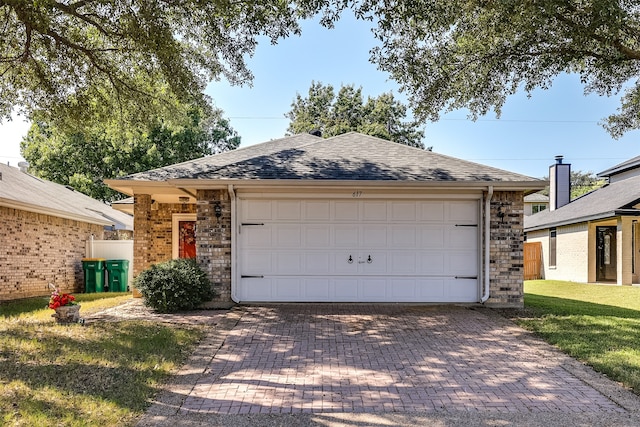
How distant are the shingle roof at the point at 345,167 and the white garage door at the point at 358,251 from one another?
2.20ft

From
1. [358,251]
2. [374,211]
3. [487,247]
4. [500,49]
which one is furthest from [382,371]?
[500,49]

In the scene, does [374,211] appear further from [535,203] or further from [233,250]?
[535,203]

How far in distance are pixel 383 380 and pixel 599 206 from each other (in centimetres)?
1636

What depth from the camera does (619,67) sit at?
10.3m

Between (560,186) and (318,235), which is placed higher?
(560,186)

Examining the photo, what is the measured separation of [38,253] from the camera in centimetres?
1337

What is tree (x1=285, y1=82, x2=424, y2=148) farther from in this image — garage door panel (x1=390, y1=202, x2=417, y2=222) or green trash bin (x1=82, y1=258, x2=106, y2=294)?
garage door panel (x1=390, y1=202, x2=417, y2=222)

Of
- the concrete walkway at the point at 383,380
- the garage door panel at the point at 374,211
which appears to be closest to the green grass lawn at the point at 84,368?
the concrete walkway at the point at 383,380

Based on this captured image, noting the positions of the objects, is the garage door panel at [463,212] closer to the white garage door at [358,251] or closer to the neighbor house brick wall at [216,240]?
the white garage door at [358,251]

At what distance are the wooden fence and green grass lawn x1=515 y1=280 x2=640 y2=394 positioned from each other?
9929 millimetres

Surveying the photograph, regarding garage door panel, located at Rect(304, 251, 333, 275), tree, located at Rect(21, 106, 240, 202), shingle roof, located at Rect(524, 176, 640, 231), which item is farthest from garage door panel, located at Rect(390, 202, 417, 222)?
tree, located at Rect(21, 106, 240, 202)

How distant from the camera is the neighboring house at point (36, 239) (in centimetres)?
1198

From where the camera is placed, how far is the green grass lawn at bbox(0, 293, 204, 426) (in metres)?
4.24

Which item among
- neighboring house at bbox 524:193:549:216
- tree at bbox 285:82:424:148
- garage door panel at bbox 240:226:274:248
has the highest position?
tree at bbox 285:82:424:148
